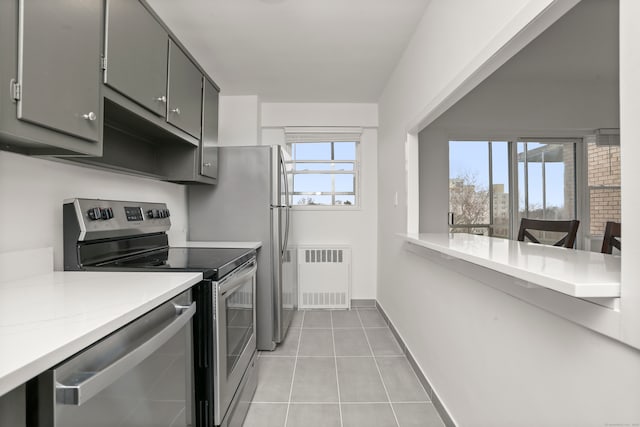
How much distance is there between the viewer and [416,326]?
92.4 inches

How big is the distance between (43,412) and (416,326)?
2.17 meters

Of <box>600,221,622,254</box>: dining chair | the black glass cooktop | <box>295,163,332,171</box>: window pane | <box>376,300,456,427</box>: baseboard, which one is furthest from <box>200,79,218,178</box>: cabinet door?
<box>600,221,622,254</box>: dining chair

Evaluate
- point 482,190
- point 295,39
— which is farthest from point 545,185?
point 295,39

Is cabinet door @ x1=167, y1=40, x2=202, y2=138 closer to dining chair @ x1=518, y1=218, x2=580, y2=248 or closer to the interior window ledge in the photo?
the interior window ledge

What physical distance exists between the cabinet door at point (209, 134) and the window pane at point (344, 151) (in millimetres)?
1838

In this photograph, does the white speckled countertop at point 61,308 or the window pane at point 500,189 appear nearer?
the white speckled countertop at point 61,308

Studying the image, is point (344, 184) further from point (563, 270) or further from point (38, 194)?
point (563, 270)

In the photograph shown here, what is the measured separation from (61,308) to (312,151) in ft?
11.2

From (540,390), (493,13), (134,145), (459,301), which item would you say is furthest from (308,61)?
(540,390)

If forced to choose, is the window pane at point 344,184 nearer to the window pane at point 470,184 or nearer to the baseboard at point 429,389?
the window pane at point 470,184

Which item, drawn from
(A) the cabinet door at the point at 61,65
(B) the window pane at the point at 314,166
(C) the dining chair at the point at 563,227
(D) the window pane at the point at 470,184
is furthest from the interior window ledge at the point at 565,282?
(B) the window pane at the point at 314,166

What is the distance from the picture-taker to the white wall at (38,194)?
1247 millimetres

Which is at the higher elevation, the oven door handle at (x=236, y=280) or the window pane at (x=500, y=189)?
the window pane at (x=500, y=189)

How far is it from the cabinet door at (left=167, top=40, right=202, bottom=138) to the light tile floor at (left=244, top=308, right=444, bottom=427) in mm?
1780
